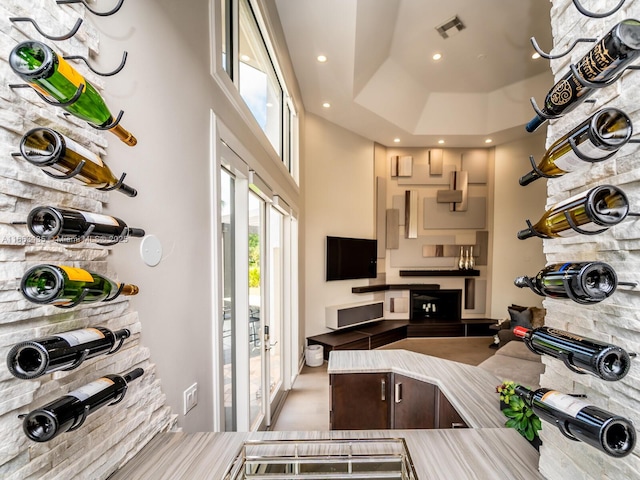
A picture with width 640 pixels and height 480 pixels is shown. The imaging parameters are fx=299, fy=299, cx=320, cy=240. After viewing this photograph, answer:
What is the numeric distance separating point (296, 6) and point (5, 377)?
11.3 ft

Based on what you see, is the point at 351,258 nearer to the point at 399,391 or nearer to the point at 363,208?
the point at 363,208

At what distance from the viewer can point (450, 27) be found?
3.84 metres

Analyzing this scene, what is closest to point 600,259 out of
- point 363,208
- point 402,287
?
point 363,208

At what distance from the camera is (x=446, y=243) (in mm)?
6367

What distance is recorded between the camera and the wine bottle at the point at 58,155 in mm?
510

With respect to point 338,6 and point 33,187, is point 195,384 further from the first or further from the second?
point 338,6

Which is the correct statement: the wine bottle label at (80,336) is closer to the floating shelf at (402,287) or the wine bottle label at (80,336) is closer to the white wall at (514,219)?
the floating shelf at (402,287)

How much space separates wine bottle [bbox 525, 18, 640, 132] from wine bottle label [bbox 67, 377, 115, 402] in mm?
1085

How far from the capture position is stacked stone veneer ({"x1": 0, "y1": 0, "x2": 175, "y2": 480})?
0.56 meters

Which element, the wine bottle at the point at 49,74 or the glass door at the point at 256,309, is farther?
the glass door at the point at 256,309

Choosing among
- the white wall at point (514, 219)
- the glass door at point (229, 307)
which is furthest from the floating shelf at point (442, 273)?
the glass door at point (229, 307)

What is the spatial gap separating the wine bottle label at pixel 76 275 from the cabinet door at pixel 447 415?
198 cm

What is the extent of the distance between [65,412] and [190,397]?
749 mm

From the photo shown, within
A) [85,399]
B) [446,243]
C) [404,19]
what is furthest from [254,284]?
[446,243]
